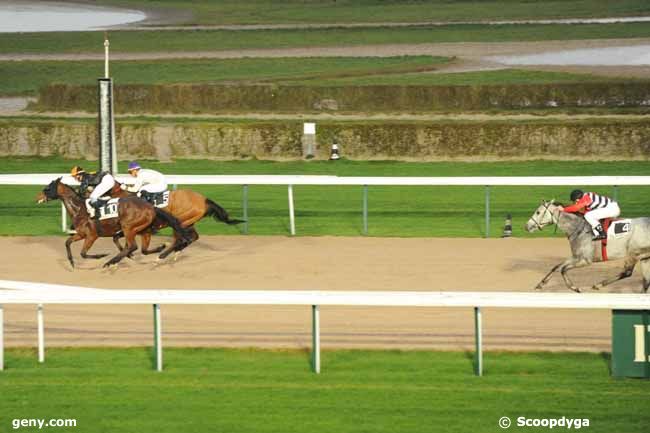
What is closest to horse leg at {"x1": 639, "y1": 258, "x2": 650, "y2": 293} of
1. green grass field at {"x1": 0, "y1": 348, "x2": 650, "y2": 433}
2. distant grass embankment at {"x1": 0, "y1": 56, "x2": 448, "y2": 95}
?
green grass field at {"x1": 0, "y1": 348, "x2": 650, "y2": 433}

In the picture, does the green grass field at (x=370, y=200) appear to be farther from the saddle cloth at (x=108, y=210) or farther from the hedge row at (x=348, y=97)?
the hedge row at (x=348, y=97)

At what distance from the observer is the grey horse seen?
13.0 m

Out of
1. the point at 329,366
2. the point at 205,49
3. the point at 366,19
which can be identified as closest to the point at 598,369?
the point at 329,366

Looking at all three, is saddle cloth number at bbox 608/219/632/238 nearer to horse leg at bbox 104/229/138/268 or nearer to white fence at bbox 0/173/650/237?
white fence at bbox 0/173/650/237

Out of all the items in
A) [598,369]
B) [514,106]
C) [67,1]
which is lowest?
[598,369]

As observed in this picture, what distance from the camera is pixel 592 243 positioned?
13219mm

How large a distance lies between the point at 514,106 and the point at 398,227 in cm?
812

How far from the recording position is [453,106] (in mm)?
24938

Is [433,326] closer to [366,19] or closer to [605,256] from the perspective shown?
[605,256]

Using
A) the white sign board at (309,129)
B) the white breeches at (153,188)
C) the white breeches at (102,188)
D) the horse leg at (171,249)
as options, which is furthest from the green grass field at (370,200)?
the white breeches at (102,188)

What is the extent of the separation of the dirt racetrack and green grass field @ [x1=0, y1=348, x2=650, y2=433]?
20.1 inches

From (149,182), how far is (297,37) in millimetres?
20104

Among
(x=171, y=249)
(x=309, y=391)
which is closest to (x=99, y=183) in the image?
(x=171, y=249)

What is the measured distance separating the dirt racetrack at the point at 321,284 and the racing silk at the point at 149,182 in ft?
2.34
